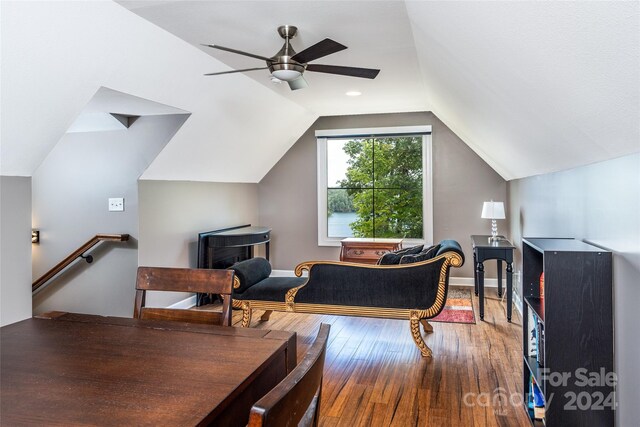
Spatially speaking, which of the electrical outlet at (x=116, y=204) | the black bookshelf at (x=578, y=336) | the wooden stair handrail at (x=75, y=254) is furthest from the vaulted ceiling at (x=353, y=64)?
the wooden stair handrail at (x=75, y=254)

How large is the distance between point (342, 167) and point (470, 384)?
4.03 m

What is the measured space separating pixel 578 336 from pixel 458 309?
9.49 ft

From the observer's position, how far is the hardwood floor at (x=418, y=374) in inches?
98.0

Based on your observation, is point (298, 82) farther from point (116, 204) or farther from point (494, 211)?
point (494, 211)

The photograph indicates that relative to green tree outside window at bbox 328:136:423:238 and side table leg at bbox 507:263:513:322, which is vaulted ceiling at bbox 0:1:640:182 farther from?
green tree outside window at bbox 328:136:423:238

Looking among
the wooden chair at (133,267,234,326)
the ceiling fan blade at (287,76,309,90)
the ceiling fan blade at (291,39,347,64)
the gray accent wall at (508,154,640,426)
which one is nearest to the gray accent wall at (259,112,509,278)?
the ceiling fan blade at (287,76,309,90)

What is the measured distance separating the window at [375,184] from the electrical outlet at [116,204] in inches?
115

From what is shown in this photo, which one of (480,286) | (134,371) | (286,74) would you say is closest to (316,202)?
(480,286)

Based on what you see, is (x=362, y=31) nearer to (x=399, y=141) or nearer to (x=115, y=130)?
(x=115, y=130)

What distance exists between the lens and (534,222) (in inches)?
148

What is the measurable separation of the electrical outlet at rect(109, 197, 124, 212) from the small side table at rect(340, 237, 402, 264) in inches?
105

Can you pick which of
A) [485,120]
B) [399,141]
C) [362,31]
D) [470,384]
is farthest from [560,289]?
[399,141]

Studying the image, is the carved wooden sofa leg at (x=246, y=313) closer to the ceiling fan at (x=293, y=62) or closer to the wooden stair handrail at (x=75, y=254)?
the wooden stair handrail at (x=75, y=254)

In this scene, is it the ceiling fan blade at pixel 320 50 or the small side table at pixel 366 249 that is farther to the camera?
the small side table at pixel 366 249
